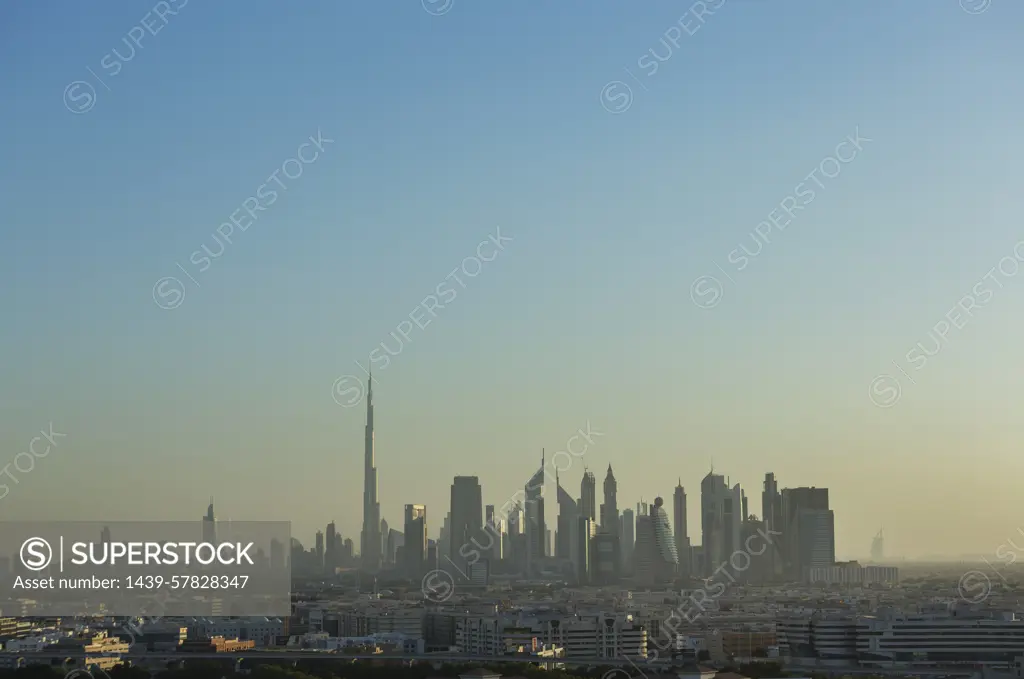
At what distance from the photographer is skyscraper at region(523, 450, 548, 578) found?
14407 centimetres

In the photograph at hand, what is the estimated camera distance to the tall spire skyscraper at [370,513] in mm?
110938

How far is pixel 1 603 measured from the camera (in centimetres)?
6119

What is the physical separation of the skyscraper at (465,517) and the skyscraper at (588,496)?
42.3 ft

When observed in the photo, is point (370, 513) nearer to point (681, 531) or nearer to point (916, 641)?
Result: point (681, 531)

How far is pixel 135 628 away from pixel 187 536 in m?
22.7

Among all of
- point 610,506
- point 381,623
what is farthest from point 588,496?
point 381,623

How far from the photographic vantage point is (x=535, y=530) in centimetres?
15488

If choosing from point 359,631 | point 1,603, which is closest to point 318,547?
point 359,631

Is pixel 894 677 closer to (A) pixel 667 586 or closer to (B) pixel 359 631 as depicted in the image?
(B) pixel 359 631

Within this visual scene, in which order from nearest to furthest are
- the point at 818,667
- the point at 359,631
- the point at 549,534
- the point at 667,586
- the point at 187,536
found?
the point at 187,536 → the point at 818,667 → the point at 359,631 → the point at 667,586 → the point at 549,534

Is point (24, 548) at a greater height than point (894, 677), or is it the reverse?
point (24, 548)
